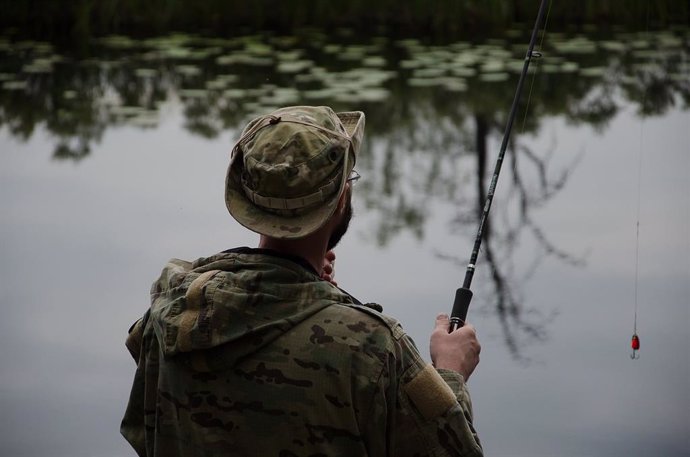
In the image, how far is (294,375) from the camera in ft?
4.46

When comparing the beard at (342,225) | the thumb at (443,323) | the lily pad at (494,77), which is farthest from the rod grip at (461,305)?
the lily pad at (494,77)

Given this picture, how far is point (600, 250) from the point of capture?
4199mm

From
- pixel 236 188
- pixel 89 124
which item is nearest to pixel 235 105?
pixel 89 124

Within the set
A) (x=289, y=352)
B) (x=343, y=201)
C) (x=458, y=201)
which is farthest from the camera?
(x=458, y=201)

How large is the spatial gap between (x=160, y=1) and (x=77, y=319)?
11.7 feet

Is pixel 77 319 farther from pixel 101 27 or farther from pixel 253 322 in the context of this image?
pixel 101 27

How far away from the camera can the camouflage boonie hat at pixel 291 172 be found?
141 centimetres

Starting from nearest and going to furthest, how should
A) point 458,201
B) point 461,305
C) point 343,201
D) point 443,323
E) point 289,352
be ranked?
point 289,352 < point 343,201 < point 443,323 < point 461,305 < point 458,201

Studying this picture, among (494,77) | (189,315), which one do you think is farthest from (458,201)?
(189,315)

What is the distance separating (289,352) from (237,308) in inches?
3.1

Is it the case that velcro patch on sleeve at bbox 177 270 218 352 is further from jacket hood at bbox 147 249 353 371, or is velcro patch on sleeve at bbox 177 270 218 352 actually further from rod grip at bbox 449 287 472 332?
rod grip at bbox 449 287 472 332

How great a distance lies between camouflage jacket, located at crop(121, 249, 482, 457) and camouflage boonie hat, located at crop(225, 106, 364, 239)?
0.06 metres

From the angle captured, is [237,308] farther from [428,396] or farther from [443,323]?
Answer: [443,323]

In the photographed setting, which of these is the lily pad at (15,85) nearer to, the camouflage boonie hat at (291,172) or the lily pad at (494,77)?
the lily pad at (494,77)
